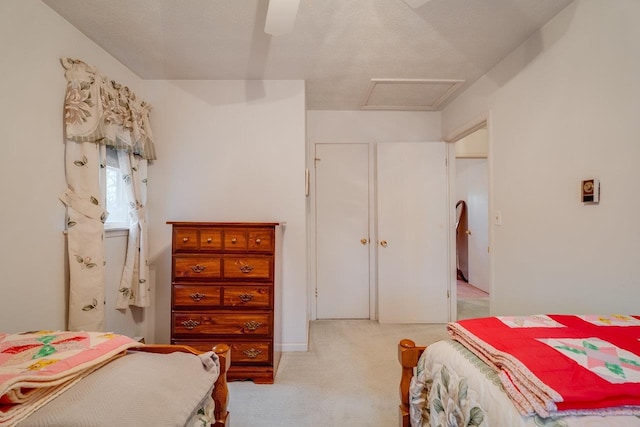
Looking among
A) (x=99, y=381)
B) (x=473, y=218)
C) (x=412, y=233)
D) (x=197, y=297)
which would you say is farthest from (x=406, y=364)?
(x=473, y=218)

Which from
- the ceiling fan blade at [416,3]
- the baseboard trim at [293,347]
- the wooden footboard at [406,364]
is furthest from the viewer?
the baseboard trim at [293,347]

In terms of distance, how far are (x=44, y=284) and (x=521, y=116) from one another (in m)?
3.25

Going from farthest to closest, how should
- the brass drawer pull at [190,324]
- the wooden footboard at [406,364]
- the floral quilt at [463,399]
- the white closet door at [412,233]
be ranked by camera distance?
the white closet door at [412,233], the brass drawer pull at [190,324], the wooden footboard at [406,364], the floral quilt at [463,399]

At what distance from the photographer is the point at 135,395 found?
2.38 ft

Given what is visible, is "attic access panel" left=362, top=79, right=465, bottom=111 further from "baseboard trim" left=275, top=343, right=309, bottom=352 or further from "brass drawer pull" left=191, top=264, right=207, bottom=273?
"baseboard trim" left=275, top=343, right=309, bottom=352

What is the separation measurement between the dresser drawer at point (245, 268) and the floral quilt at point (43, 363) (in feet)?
3.22

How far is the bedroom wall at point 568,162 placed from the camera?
52.3 inches

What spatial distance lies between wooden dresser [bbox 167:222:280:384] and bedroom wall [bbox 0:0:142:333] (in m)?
0.66

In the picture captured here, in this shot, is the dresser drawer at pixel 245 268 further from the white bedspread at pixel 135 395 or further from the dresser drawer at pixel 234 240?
the white bedspread at pixel 135 395

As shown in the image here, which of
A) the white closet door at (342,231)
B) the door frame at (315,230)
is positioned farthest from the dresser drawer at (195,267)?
the white closet door at (342,231)

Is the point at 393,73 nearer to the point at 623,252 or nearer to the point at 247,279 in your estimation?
the point at 623,252

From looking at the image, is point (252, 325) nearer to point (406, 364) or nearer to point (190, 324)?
point (190, 324)

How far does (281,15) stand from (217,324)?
195 cm

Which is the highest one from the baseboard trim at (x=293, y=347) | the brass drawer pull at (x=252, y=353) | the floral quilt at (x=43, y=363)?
the floral quilt at (x=43, y=363)
